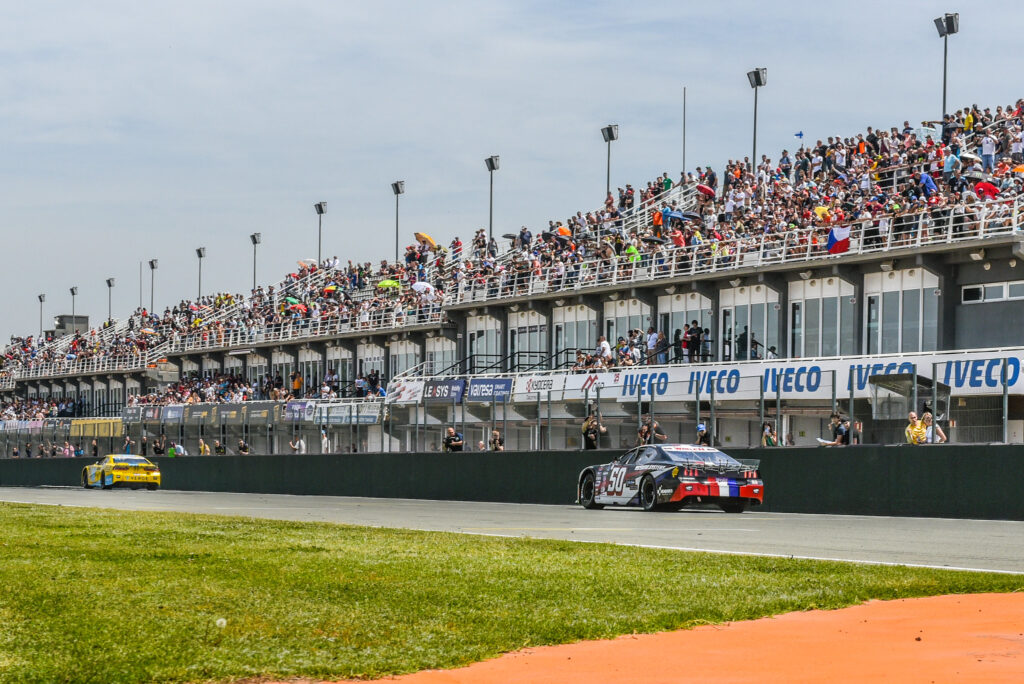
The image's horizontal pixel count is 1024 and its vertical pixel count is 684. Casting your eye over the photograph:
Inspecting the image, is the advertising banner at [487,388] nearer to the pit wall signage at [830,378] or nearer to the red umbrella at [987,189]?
the pit wall signage at [830,378]

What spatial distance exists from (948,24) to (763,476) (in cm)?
2678

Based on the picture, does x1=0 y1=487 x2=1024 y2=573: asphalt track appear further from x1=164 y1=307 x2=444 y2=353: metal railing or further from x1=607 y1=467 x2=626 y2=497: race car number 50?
x1=164 y1=307 x2=444 y2=353: metal railing

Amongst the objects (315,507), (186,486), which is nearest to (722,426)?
(315,507)

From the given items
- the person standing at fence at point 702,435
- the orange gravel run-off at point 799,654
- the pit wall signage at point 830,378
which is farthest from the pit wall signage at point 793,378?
the orange gravel run-off at point 799,654

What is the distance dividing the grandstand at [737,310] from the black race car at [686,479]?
2.50 m

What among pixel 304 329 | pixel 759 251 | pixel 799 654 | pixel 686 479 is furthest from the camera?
pixel 304 329

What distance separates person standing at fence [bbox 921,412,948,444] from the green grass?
11.2 metres

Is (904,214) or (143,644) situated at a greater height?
(904,214)

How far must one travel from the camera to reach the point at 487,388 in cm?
4641

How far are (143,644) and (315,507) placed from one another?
21.6 metres

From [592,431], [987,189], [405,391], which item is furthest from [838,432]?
[405,391]

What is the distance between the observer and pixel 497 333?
60.8 meters

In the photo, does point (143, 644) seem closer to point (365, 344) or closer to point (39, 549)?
point (39, 549)

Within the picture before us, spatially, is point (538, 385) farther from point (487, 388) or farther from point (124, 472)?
point (124, 472)
